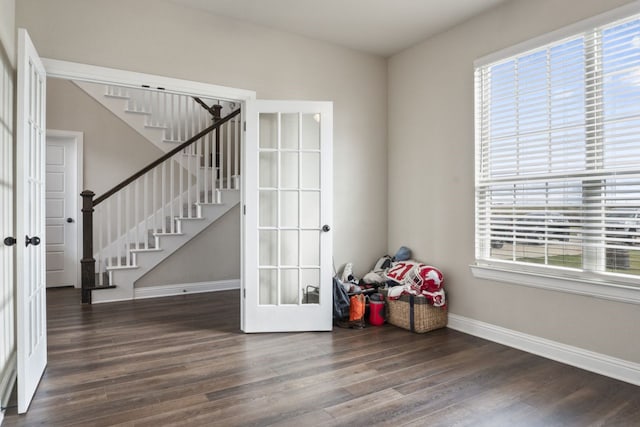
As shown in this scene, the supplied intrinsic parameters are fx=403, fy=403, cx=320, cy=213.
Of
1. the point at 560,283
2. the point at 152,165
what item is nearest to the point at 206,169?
the point at 152,165

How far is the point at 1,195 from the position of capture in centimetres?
219

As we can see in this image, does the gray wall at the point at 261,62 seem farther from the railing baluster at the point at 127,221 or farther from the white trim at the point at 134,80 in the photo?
the railing baluster at the point at 127,221

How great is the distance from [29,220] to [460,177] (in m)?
3.20

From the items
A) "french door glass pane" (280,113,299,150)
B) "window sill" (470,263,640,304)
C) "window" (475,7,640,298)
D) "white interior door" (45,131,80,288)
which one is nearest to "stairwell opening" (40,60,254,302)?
"white interior door" (45,131,80,288)

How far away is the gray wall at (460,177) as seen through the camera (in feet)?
8.98

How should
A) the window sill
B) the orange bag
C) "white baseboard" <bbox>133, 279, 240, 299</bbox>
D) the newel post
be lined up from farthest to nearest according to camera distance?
"white baseboard" <bbox>133, 279, 240, 299</bbox> < the newel post < the orange bag < the window sill

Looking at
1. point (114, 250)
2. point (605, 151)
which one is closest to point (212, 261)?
point (114, 250)

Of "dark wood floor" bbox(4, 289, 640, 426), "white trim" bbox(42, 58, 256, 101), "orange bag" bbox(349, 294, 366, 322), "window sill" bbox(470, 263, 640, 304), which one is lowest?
"dark wood floor" bbox(4, 289, 640, 426)

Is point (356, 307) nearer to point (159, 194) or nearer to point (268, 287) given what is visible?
point (268, 287)

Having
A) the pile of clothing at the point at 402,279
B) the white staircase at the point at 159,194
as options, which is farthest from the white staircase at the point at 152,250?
the pile of clothing at the point at 402,279

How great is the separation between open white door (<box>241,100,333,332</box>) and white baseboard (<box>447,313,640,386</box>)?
48.1 inches

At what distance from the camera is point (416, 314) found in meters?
3.49

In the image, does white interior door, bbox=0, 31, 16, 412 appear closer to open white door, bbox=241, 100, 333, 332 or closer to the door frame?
open white door, bbox=241, 100, 333, 332

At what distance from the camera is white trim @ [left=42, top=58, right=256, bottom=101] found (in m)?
2.85
